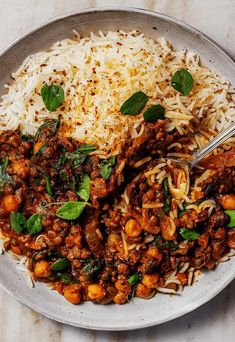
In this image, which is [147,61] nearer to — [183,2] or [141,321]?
[183,2]

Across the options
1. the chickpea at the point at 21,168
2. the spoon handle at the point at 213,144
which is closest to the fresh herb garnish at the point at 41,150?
the chickpea at the point at 21,168

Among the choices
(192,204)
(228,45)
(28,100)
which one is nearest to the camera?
(192,204)

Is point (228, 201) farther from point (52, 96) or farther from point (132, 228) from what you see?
point (52, 96)

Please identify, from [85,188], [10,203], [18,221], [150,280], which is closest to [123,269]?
[150,280]

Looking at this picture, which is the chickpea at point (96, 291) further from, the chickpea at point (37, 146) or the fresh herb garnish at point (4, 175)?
the chickpea at point (37, 146)

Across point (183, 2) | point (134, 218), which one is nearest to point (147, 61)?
point (183, 2)

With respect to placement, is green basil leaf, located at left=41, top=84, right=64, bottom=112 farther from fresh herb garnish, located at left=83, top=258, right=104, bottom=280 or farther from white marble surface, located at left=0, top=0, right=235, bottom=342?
fresh herb garnish, located at left=83, top=258, right=104, bottom=280
